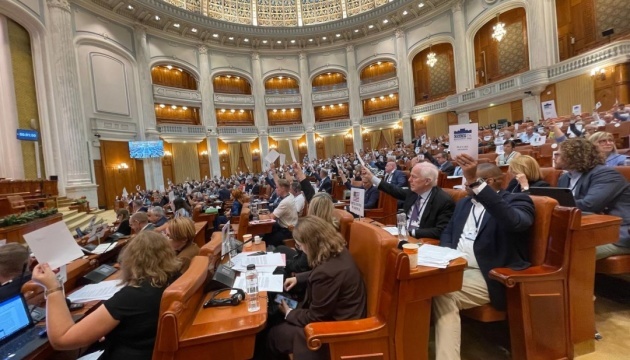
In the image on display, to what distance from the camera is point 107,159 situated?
1381 centimetres

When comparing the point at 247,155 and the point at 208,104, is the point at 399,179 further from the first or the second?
the point at 247,155

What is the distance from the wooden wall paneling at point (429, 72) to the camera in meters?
18.0

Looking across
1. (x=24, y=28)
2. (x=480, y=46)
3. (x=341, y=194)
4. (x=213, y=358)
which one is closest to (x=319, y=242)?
(x=213, y=358)

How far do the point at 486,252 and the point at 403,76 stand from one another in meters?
18.6

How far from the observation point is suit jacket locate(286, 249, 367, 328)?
5.72 feet

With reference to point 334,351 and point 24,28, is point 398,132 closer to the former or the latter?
point 24,28

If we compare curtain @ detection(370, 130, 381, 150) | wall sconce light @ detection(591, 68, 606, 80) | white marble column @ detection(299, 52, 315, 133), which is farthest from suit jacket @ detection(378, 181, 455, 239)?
white marble column @ detection(299, 52, 315, 133)

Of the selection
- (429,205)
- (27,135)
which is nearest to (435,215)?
(429,205)

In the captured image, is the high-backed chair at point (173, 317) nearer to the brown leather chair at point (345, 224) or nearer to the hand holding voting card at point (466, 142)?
the brown leather chair at point (345, 224)

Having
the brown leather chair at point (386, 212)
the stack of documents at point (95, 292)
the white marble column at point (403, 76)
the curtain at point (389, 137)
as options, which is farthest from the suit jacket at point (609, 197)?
the curtain at point (389, 137)

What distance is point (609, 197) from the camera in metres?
2.36

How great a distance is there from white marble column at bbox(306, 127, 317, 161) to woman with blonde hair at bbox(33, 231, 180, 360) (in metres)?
19.4

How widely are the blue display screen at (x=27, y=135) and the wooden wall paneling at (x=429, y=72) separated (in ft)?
60.4

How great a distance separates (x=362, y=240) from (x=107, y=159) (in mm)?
15115
